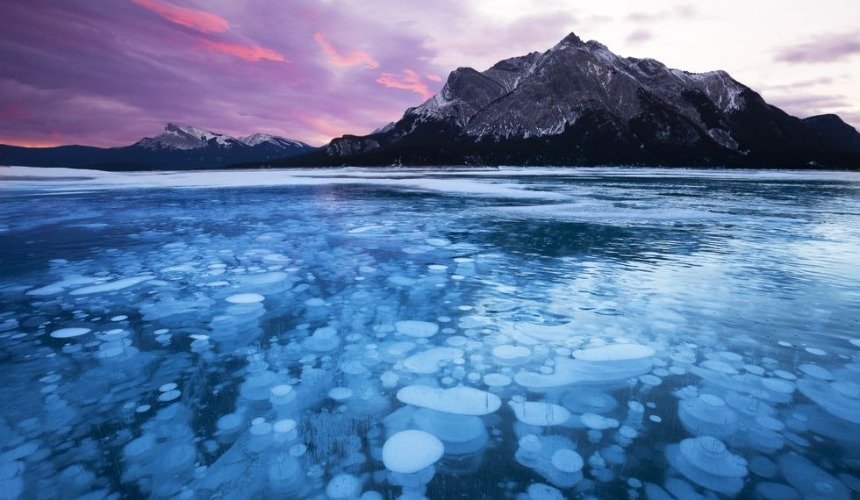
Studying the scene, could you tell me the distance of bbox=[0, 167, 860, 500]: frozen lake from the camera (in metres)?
2.73

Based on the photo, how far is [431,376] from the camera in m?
3.95

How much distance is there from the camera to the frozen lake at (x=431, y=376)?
8.97ft

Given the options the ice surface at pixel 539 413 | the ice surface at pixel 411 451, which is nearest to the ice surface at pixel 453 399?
the ice surface at pixel 539 413

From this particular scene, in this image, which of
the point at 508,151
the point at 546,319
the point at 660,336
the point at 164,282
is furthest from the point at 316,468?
the point at 508,151

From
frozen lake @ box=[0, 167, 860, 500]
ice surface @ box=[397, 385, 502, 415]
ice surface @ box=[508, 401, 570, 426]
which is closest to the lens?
frozen lake @ box=[0, 167, 860, 500]

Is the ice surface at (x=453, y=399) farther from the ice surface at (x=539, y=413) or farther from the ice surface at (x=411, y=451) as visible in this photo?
the ice surface at (x=411, y=451)

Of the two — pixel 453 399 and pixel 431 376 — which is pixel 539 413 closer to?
pixel 453 399

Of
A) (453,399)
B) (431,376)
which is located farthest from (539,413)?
(431,376)

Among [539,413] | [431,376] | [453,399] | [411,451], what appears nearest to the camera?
[411,451]

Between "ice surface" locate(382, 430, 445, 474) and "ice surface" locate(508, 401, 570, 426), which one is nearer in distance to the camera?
"ice surface" locate(382, 430, 445, 474)

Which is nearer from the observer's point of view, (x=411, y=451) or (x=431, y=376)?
(x=411, y=451)

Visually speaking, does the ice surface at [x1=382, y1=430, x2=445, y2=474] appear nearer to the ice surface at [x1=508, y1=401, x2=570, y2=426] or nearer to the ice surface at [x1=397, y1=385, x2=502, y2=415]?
the ice surface at [x1=397, y1=385, x2=502, y2=415]

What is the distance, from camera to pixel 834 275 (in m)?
7.26

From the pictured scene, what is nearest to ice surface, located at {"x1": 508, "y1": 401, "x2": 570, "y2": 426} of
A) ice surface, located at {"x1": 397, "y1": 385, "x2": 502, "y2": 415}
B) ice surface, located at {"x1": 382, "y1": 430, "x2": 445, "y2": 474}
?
ice surface, located at {"x1": 397, "y1": 385, "x2": 502, "y2": 415}
